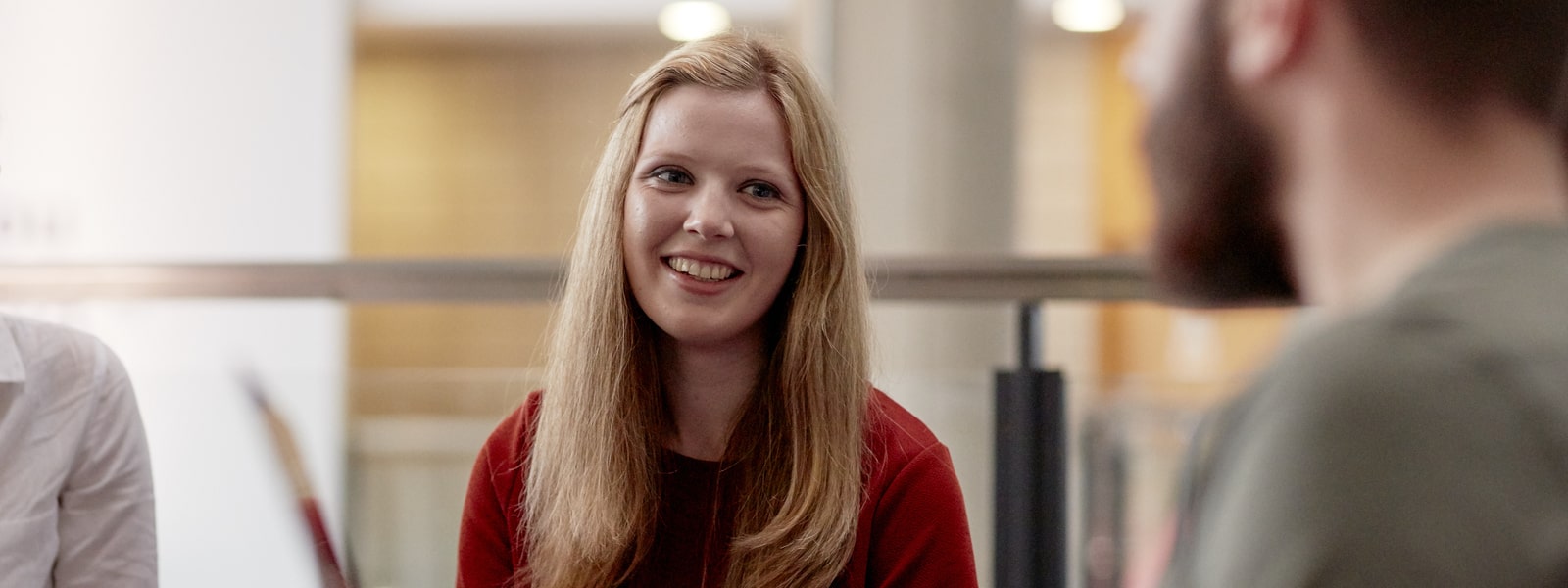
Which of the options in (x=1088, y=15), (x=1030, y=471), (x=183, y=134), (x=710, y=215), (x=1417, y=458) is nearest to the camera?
(x=1417, y=458)

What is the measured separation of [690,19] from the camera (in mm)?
5508

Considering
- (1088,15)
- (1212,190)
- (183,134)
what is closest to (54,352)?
(1212,190)

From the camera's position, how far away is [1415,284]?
0.42 metres

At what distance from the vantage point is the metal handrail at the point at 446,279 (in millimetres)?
1718

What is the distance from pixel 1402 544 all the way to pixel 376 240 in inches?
238

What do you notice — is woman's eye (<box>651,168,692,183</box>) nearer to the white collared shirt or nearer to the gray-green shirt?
the white collared shirt

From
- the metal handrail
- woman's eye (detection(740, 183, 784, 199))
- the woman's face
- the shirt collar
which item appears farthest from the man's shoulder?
woman's eye (detection(740, 183, 784, 199))

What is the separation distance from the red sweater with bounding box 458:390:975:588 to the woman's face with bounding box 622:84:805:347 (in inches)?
6.6

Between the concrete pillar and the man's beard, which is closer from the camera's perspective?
the man's beard

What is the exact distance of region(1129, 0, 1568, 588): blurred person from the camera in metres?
0.40

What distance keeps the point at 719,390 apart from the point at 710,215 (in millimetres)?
206

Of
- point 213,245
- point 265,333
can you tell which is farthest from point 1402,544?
point 213,245

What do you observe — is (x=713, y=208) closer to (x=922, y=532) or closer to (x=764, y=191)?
(x=764, y=191)

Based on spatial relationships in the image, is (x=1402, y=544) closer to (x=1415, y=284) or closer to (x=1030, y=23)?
(x=1415, y=284)
